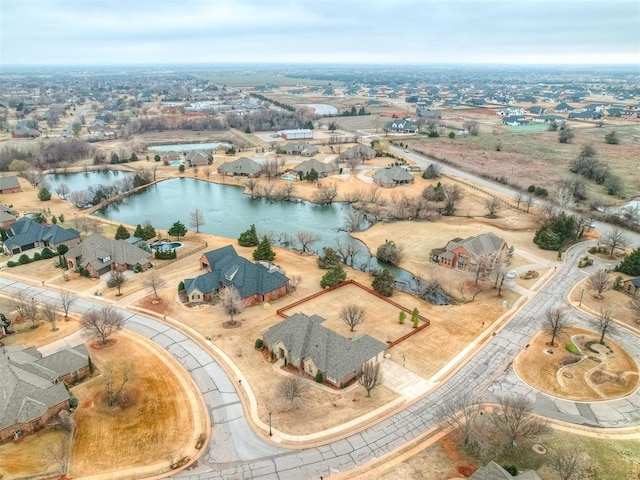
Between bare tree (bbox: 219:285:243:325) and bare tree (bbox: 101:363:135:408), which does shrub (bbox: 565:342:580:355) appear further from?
bare tree (bbox: 101:363:135:408)

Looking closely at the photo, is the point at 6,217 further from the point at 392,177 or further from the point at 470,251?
the point at 392,177

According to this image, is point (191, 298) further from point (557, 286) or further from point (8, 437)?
point (557, 286)

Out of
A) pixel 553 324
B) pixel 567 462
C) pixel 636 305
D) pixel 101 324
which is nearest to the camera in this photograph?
pixel 567 462

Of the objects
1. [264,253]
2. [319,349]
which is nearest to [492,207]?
[264,253]

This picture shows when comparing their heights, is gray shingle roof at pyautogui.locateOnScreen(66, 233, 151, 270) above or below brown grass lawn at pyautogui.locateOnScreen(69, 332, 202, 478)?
above

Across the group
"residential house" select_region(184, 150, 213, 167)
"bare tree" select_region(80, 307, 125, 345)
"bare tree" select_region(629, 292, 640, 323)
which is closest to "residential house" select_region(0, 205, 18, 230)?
"bare tree" select_region(80, 307, 125, 345)

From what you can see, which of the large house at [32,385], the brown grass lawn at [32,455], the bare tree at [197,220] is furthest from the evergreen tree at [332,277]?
the brown grass lawn at [32,455]

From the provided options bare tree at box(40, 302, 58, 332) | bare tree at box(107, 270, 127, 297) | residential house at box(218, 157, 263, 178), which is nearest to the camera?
bare tree at box(40, 302, 58, 332)
